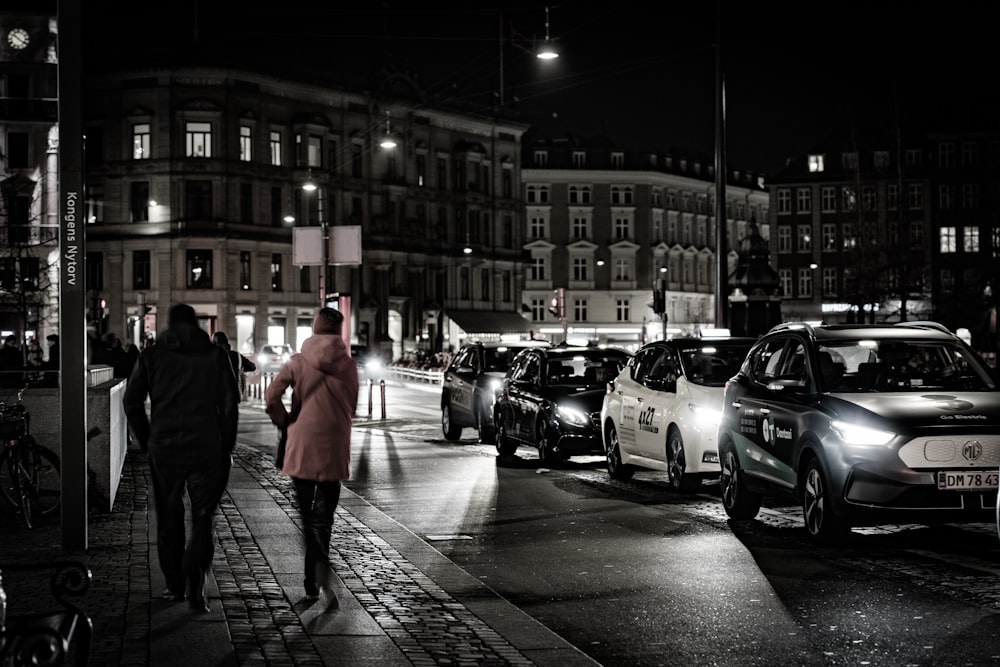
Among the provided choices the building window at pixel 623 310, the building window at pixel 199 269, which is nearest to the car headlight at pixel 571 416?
the building window at pixel 199 269

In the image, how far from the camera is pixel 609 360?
75.2 ft

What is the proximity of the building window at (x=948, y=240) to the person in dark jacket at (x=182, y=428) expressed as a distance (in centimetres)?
10943

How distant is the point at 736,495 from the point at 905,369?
1896 mm

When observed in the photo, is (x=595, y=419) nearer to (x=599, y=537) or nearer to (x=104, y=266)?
(x=599, y=537)

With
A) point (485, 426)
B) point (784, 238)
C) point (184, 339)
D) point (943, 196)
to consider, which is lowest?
point (485, 426)

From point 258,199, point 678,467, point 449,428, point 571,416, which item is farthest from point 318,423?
point 258,199

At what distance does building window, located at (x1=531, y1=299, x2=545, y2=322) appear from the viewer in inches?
4759

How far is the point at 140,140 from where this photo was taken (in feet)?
275

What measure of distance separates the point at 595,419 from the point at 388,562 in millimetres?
9708

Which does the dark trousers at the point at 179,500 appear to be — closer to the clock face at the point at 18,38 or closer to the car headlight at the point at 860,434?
the car headlight at the point at 860,434

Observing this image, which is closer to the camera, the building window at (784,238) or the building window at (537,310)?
the building window at (784,238)

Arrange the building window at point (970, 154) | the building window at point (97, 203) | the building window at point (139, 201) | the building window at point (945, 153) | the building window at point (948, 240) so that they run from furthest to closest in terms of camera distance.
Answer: the building window at point (945, 153) < the building window at point (948, 240) < the building window at point (970, 154) < the building window at point (97, 203) < the building window at point (139, 201)

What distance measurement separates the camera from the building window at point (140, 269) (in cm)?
8344

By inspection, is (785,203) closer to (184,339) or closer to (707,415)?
(707,415)
